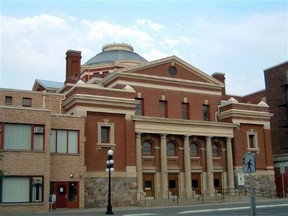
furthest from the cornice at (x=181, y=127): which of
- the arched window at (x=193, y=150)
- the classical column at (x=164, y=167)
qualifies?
the arched window at (x=193, y=150)

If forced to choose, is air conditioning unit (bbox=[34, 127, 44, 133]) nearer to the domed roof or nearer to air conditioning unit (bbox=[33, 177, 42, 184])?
air conditioning unit (bbox=[33, 177, 42, 184])

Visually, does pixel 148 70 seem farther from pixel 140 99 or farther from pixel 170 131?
pixel 170 131

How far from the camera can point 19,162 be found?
31.6 m

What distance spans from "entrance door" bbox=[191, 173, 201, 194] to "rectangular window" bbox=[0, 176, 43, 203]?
60.5 feet

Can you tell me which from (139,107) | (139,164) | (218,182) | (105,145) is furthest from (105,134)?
(218,182)

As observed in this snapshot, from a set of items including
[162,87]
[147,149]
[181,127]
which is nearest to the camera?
[147,149]

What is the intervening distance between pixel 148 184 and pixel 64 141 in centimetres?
1114

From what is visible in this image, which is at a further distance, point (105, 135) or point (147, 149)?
point (147, 149)

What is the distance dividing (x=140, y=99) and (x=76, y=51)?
39.7ft

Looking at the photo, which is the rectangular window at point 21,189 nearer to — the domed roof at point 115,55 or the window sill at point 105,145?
the window sill at point 105,145

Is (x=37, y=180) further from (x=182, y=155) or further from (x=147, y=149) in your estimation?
(x=182, y=155)

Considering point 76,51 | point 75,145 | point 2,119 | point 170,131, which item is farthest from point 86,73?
point 2,119

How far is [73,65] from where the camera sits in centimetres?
5141

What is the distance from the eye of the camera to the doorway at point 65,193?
34312 mm
